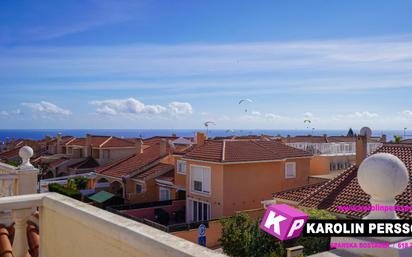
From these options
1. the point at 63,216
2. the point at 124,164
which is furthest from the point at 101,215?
the point at 124,164

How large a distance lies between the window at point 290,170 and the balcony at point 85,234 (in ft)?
85.4

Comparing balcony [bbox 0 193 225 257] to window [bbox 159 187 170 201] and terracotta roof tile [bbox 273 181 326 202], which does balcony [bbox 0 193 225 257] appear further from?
window [bbox 159 187 170 201]

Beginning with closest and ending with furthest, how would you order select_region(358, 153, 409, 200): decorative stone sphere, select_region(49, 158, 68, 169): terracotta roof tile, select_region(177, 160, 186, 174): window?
select_region(358, 153, 409, 200): decorative stone sphere < select_region(177, 160, 186, 174): window < select_region(49, 158, 68, 169): terracotta roof tile

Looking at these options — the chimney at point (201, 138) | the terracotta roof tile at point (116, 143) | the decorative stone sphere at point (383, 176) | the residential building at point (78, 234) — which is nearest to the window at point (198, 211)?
the chimney at point (201, 138)

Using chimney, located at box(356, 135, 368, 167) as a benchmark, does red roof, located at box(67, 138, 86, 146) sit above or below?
below

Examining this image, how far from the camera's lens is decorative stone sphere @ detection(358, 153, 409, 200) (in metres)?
2.55

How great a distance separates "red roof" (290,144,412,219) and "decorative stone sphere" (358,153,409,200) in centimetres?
1263

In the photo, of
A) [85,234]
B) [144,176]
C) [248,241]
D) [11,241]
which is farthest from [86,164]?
[85,234]

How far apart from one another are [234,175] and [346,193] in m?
10.4

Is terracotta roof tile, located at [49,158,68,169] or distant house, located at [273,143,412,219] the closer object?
distant house, located at [273,143,412,219]

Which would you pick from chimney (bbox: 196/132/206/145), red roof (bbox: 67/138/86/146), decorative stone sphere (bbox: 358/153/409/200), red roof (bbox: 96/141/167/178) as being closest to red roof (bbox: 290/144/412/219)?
decorative stone sphere (bbox: 358/153/409/200)

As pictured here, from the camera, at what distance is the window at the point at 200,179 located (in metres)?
27.5

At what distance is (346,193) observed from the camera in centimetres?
1692

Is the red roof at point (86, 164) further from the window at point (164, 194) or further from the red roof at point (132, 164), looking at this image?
the window at point (164, 194)
